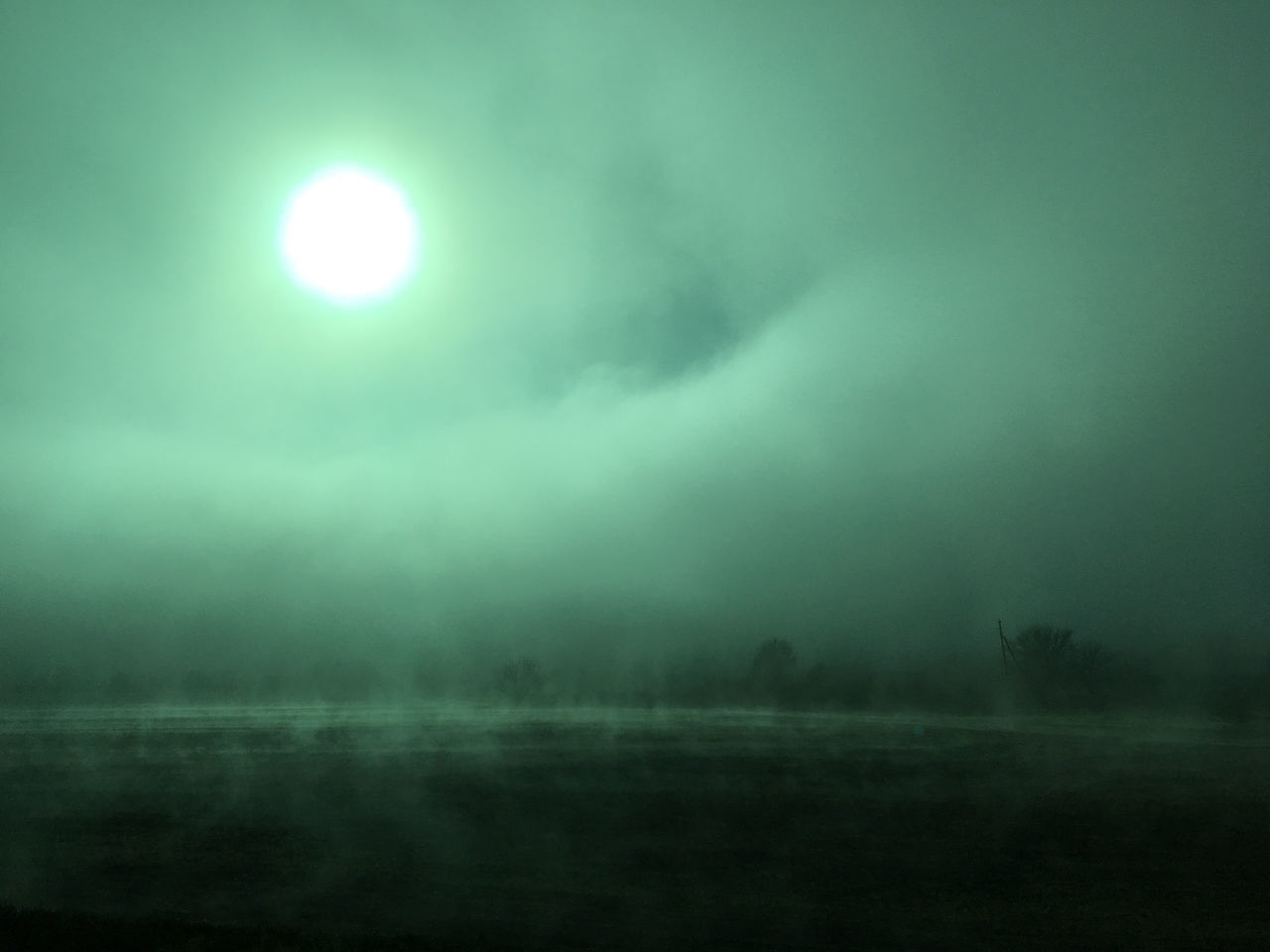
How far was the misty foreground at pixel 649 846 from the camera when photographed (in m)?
11.5

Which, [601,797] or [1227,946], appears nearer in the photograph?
[1227,946]

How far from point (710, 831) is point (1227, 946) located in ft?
29.8

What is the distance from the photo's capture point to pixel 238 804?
69.1ft

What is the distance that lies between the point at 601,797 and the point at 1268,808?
14622mm

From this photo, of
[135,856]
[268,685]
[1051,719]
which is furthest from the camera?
[268,685]

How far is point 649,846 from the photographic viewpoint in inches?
635

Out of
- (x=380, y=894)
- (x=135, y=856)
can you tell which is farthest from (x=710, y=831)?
(x=135, y=856)

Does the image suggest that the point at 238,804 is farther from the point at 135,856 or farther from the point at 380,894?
the point at 380,894

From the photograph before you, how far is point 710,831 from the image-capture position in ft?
56.3

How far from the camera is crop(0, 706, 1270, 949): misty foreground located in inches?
452

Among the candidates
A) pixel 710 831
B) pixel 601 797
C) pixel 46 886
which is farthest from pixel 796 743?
pixel 46 886

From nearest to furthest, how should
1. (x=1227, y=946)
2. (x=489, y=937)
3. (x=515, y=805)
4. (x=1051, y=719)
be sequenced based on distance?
(x=1227, y=946)
(x=489, y=937)
(x=515, y=805)
(x=1051, y=719)

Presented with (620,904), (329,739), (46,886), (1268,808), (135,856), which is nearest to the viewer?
(620,904)

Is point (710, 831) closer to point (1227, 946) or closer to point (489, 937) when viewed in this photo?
point (489, 937)
